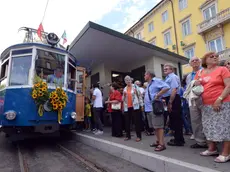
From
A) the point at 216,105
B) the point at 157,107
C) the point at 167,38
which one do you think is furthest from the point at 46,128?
the point at 167,38

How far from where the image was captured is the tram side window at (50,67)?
528 cm

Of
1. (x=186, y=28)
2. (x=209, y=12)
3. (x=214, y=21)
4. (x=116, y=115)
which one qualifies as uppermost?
(x=209, y=12)

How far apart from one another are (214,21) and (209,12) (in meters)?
1.84

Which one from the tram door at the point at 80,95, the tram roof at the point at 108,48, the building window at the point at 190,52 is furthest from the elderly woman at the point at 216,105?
the building window at the point at 190,52

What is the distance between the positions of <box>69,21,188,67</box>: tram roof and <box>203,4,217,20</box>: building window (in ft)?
42.1

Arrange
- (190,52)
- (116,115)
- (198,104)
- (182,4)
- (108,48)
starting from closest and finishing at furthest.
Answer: (198,104), (116,115), (108,48), (190,52), (182,4)

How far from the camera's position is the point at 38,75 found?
518 centimetres

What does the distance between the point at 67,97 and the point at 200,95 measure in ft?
11.8

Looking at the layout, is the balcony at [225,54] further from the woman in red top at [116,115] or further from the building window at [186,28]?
the woman in red top at [116,115]

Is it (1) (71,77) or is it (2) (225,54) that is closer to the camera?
A: (1) (71,77)

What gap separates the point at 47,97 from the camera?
485 cm

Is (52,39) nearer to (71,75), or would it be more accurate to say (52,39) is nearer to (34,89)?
(71,75)

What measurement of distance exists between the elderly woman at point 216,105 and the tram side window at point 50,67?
383 cm

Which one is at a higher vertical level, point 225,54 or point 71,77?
point 225,54
